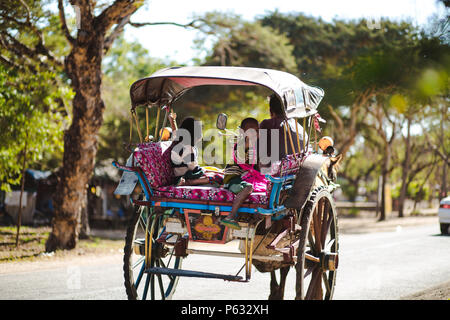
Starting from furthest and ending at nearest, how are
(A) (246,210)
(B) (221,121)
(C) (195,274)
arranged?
(B) (221,121), (A) (246,210), (C) (195,274)

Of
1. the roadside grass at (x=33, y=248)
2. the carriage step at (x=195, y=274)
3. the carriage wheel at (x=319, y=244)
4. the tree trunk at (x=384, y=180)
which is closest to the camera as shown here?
the carriage step at (x=195, y=274)

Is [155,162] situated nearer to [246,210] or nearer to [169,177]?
[169,177]

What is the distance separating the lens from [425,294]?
8086mm

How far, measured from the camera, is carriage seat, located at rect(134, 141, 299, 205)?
5.73 meters

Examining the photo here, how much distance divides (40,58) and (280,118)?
13.0 meters

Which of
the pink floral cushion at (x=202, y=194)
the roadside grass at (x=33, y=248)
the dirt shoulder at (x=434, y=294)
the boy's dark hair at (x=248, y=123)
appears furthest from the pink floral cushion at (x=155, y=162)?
the roadside grass at (x=33, y=248)

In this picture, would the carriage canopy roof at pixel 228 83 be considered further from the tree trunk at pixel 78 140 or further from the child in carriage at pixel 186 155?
the tree trunk at pixel 78 140

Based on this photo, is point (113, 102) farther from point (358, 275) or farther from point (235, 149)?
point (235, 149)

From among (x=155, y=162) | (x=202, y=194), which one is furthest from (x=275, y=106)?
(x=155, y=162)

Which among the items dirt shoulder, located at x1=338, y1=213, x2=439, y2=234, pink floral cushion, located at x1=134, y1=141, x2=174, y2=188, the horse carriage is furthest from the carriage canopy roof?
dirt shoulder, located at x1=338, y1=213, x2=439, y2=234

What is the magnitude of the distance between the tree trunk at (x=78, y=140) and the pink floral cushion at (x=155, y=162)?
818cm

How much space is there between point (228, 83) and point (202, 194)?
132cm

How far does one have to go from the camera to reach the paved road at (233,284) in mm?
8141

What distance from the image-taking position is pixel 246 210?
5.66 m
